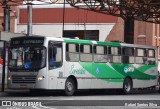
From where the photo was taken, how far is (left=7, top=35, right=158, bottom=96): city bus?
27125 millimetres

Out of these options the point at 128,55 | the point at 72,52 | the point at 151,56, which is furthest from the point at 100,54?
the point at 151,56

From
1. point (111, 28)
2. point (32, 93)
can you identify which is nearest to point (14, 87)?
point (32, 93)

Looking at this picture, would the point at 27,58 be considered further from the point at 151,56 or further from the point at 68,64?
the point at 151,56

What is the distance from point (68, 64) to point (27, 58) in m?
2.20

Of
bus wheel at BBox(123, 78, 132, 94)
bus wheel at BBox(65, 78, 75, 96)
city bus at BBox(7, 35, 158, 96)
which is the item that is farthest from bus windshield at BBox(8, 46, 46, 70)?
bus wheel at BBox(123, 78, 132, 94)

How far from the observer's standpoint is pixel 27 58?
2731cm

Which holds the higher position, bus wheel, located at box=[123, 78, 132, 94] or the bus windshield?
the bus windshield

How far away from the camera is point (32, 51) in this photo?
27297mm

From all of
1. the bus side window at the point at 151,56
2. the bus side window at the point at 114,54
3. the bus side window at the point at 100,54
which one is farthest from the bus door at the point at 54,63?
the bus side window at the point at 151,56

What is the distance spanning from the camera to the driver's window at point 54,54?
89.1 feet

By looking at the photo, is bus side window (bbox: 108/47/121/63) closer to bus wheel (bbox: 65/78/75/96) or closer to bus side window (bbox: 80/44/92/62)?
bus side window (bbox: 80/44/92/62)

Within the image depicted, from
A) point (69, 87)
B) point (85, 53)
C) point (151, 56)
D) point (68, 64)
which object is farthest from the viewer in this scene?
point (151, 56)

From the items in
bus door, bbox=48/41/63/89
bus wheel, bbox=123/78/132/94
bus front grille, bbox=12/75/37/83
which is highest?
bus door, bbox=48/41/63/89

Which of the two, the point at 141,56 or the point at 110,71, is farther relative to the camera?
the point at 141,56
